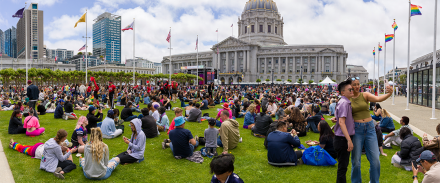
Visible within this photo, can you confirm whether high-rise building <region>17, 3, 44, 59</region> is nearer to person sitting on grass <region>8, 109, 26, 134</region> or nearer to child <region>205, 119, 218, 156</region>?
person sitting on grass <region>8, 109, 26, 134</region>

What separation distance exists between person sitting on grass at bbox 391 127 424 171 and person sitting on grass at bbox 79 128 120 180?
6990 millimetres

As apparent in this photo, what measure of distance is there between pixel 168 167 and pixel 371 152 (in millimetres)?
4590

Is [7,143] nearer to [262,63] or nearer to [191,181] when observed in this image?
[191,181]

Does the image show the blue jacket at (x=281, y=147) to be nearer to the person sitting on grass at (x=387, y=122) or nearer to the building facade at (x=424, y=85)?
the person sitting on grass at (x=387, y=122)

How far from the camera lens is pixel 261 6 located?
105m

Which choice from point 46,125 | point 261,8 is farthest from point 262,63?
point 46,125

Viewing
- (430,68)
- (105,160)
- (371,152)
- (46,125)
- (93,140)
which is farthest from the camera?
(430,68)

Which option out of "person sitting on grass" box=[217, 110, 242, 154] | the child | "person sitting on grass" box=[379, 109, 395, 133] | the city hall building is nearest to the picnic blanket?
the child

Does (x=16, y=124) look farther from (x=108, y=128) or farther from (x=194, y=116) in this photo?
(x=194, y=116)

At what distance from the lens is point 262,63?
3871 inches

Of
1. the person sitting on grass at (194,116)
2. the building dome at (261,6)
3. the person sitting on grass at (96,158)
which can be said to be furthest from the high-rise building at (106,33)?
the person sitting on grass at (96,158)

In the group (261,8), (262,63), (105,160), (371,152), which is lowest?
(105,160)

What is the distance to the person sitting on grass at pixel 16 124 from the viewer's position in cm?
938

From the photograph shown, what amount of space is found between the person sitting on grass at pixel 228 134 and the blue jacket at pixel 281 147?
1561mm
